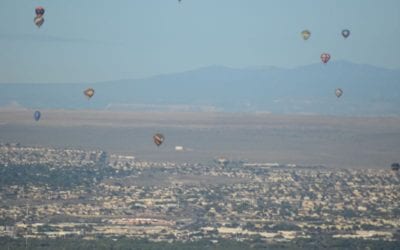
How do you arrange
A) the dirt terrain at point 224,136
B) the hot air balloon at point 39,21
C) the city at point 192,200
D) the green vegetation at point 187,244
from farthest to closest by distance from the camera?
→ the dirt terrain at point 224,136 < the hot air balloon at point 39,21 < the city at point 192,200 < the green vegetation at point 187,244

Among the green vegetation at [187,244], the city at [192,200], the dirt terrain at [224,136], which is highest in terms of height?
the dirt terrain at [224,136]

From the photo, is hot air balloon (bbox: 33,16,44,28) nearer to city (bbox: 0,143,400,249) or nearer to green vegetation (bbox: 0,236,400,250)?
city (bbox: 0,143,400,249)

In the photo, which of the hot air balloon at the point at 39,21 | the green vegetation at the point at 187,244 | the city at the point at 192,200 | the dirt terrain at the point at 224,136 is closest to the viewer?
the green vegetation at the point at 187,244

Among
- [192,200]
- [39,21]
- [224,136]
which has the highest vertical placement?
[39,21]

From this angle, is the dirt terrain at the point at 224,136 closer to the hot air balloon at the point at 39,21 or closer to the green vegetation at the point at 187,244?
the hot air balloon at the point at 39,21

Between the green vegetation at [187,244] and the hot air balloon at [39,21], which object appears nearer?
the green vegetation at [187,244]

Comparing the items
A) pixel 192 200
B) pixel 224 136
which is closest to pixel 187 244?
pixel 192 200

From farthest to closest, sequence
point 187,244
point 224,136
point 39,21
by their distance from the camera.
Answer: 1. point 224,136
2. point 39,21
3. point 187,244

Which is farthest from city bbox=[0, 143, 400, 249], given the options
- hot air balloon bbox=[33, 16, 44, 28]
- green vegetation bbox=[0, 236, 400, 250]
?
hot air balloon bbox=[33, 16, 44, 28]

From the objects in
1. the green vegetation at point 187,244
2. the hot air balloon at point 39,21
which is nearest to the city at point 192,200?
the green vegetation at point 187,244

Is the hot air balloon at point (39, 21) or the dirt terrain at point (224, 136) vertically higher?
the hot air balloon at point (39, 21)

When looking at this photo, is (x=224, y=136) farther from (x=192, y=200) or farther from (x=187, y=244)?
(x=187, y=244)
